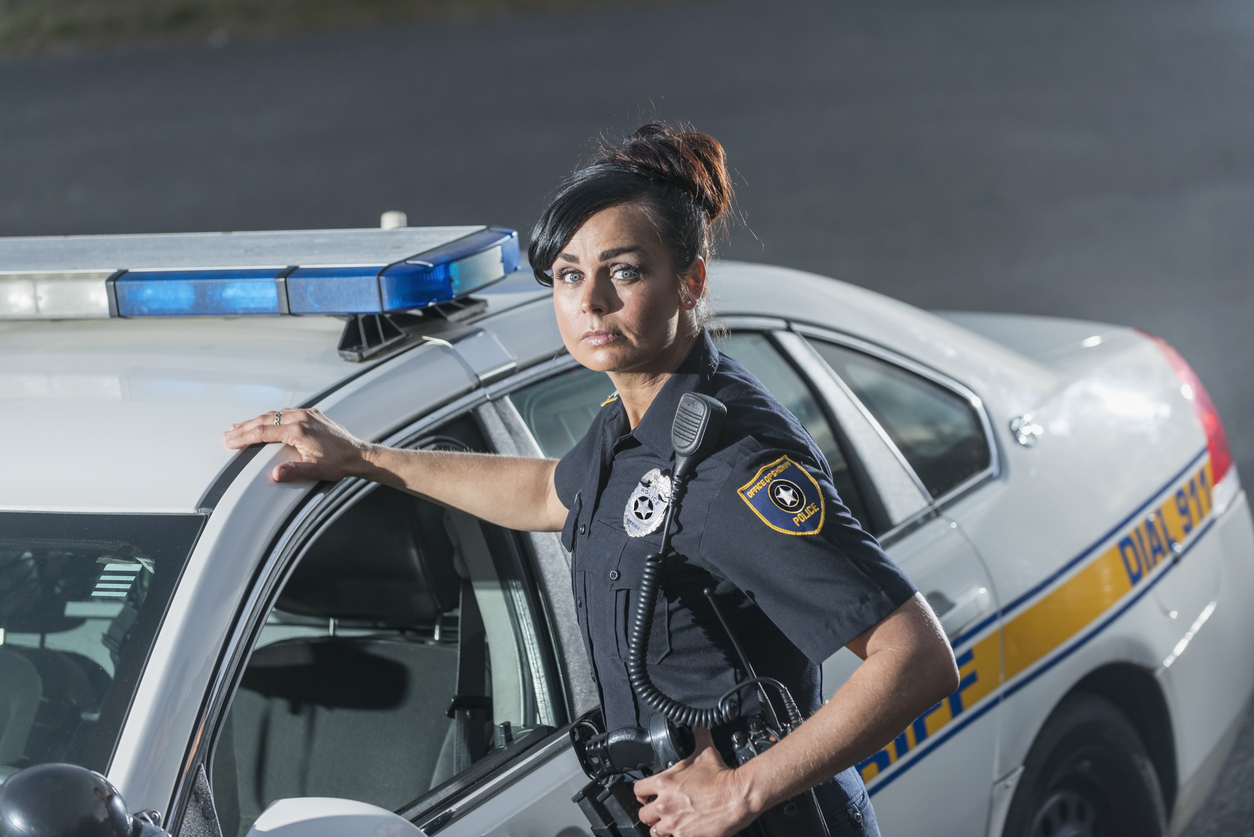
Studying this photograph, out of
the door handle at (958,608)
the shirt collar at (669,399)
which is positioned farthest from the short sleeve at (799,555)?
the door handle at (958,608)

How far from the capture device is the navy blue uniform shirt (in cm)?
142

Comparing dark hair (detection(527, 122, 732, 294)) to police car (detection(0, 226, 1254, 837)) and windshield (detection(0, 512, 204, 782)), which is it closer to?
police car (detection(0, 226, 1254, 837))

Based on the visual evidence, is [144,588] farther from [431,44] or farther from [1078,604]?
[431,44]

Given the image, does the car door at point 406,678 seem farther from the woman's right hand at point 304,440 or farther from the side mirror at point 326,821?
the side mirror at point 326,821

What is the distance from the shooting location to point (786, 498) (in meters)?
1.43

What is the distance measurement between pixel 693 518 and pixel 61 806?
69 cm

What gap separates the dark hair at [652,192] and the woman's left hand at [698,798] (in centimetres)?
58

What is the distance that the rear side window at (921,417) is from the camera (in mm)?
2559

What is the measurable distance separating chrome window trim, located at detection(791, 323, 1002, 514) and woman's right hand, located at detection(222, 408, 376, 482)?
1.03m

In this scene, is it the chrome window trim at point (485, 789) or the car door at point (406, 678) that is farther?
the car door at point (406, 678)

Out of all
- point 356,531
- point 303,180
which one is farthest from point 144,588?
point 303,180

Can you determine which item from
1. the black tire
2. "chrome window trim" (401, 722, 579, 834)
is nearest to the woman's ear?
"chrome window trim" (401, 722, 579, 834)

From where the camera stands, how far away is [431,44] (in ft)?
54.4

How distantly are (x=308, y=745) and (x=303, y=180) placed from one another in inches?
334
